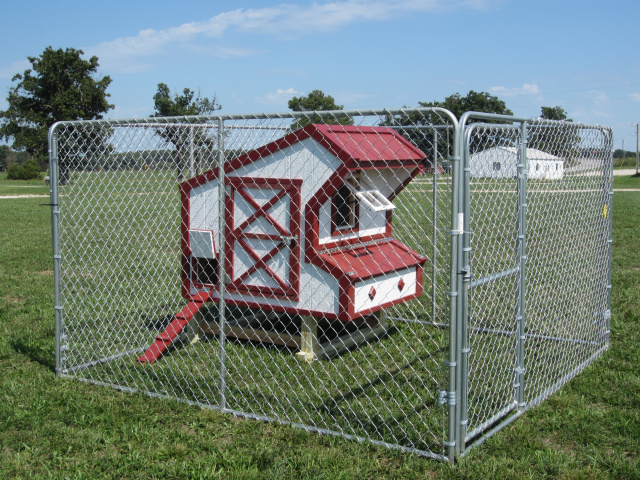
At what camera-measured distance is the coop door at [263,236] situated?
488 centimetres

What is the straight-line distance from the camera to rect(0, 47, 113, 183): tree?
4066 cm

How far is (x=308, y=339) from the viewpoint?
17.0 ft

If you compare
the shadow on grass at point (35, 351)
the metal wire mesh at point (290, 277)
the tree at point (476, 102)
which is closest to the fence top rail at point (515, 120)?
the metal wire mesh at point (290, 277)

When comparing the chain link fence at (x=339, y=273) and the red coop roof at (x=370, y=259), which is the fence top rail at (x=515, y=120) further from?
the red coop roof at (x=370, y=259)

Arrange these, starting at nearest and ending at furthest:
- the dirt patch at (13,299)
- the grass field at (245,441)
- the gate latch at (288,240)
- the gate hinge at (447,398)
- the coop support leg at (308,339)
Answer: the gate hinge at (447,398) < the grass field at (245,441) < the gate latch at (288,240) < the coop support leg at (308,339) < the dirt patch at (13,299)

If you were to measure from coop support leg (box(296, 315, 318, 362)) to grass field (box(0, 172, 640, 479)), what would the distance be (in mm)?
1206

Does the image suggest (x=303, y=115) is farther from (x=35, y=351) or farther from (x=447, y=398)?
(x=35, y=351)

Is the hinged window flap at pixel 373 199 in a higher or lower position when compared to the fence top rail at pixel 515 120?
lower

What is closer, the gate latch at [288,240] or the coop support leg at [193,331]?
the gate latch at [288,240]

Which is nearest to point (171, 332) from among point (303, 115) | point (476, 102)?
point (303, 115)

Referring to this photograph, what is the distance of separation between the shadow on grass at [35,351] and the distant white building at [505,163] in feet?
12.1

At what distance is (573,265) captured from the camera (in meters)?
5.21

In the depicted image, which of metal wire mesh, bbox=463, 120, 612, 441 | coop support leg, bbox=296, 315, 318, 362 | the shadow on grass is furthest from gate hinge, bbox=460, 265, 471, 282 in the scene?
the shadow on grass

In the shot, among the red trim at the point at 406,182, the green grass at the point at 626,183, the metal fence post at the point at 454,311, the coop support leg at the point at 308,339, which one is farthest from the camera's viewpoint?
the green grass at the point at 626,183
